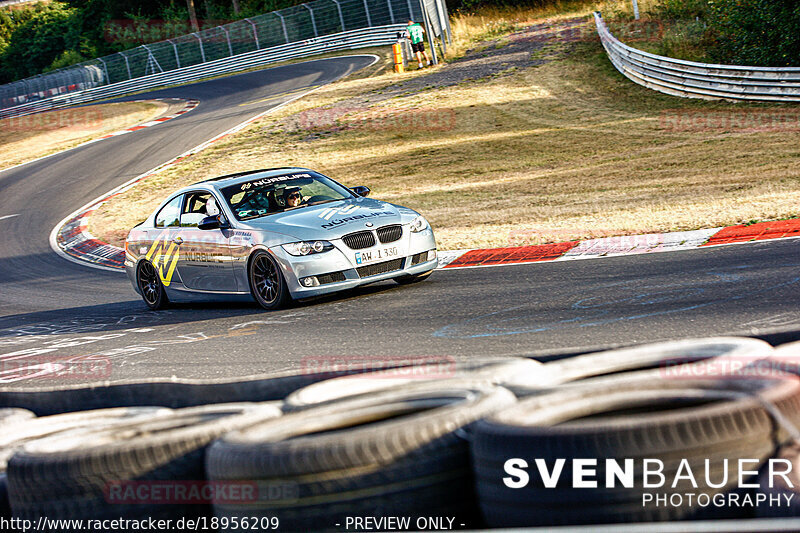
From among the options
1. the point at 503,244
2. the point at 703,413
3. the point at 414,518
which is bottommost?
the point at 503,244

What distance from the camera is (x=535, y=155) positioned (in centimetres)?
2142

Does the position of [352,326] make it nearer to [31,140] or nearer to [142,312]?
[142,312]

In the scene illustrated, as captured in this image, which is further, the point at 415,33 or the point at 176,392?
the point at 415,33

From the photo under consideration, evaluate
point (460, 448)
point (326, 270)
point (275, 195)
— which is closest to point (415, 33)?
point (275, 195)

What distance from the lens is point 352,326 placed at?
833 cm

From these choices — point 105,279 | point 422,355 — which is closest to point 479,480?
point 422,355

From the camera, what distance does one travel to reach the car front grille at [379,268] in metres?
9.59

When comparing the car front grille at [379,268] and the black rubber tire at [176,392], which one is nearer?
the black rubber tire at [176,392]

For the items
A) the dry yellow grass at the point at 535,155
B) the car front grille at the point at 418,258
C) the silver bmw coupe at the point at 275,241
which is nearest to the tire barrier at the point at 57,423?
the silver bmw coupe at the point at 275,241

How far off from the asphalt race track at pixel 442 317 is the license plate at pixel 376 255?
0.42 m

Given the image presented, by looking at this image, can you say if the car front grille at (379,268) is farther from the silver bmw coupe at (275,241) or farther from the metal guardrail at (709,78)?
the metal guardrail at (709,78)

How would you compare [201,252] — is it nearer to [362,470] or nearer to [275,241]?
[275,241]

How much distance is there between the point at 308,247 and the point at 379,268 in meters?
0.80

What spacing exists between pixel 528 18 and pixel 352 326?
4138 centimetres
